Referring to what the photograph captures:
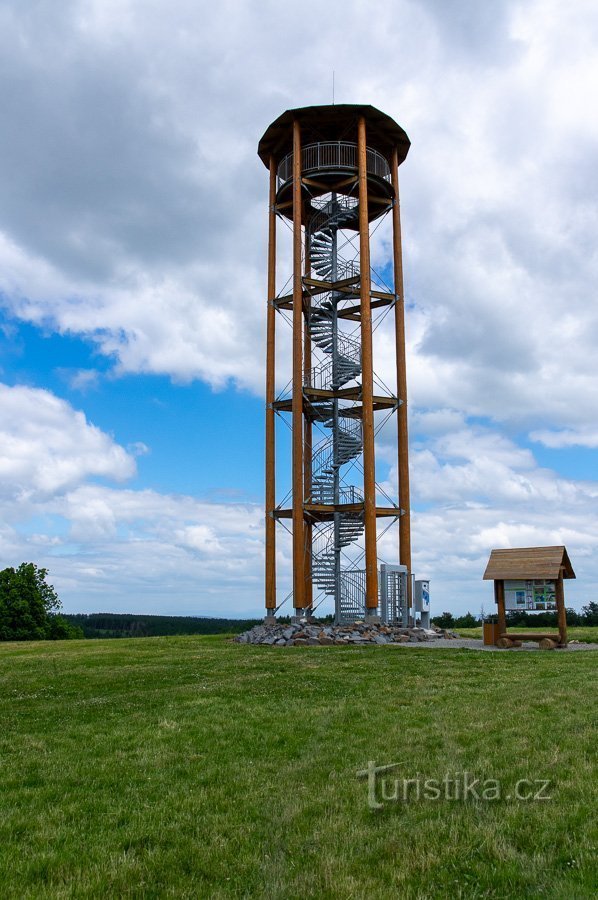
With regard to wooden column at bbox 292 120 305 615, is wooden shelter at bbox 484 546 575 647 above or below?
below

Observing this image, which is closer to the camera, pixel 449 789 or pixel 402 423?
pixel 449 789

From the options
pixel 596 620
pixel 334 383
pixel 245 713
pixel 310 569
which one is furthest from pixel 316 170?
pixel 596 620

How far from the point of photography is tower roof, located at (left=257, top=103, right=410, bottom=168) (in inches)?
1342

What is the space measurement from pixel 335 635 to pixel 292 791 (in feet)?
66.8

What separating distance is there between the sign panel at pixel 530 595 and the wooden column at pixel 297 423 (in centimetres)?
926

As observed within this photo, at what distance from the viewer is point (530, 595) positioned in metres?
24.4

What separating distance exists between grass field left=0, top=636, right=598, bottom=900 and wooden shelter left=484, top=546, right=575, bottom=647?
9590 millimetres

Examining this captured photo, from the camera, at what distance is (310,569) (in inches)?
1335

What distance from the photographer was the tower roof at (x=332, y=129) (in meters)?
34.1

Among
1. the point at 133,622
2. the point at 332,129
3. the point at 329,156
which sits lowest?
the point at 133,622

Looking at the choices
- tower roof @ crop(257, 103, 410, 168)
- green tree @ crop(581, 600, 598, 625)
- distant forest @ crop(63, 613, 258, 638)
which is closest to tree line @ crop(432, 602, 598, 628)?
green tree @ crop(581, 600, 598, 625)

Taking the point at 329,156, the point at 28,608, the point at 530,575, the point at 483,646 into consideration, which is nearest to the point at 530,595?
the point at 530,575

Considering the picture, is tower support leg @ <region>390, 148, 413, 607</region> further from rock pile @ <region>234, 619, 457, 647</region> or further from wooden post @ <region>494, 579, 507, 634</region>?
wooden post @ <region>494, 579, 507, 634</region>

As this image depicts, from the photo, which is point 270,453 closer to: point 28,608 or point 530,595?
point 530,595
